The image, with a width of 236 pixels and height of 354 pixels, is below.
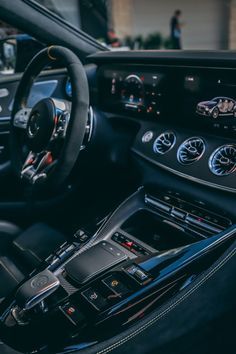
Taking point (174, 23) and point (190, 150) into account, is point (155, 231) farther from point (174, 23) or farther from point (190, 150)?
point (174, 23)

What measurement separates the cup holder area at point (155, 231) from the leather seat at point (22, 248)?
389mm

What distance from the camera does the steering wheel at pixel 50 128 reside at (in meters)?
1.41

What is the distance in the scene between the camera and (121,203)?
181 cm

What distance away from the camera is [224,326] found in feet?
4.71

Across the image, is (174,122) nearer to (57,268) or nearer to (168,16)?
(57,268)

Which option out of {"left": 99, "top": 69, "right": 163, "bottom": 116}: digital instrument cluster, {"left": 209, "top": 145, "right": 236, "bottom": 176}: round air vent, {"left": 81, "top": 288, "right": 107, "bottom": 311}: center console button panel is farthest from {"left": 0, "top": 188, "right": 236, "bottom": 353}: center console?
{"left": 99, "top": 69, "right": 163, "bottom": 116}: digital instrument cluster

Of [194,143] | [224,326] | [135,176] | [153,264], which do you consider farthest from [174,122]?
[224,326]

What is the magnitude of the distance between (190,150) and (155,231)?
14.2 inches

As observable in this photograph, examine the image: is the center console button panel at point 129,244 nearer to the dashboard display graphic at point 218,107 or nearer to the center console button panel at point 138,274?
the center console button panel at point 138,274

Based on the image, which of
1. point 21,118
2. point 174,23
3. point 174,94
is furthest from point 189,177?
point 174,23

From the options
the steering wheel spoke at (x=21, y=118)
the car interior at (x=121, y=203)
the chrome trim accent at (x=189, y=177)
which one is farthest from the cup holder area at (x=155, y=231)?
the steering wheel spoke at (x=21, y=118)

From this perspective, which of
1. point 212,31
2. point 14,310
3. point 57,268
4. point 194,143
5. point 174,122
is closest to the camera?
point 14,310

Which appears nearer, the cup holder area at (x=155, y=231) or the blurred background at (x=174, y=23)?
the cup holder area at (x=155, y=231)

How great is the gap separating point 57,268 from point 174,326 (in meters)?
0.48
